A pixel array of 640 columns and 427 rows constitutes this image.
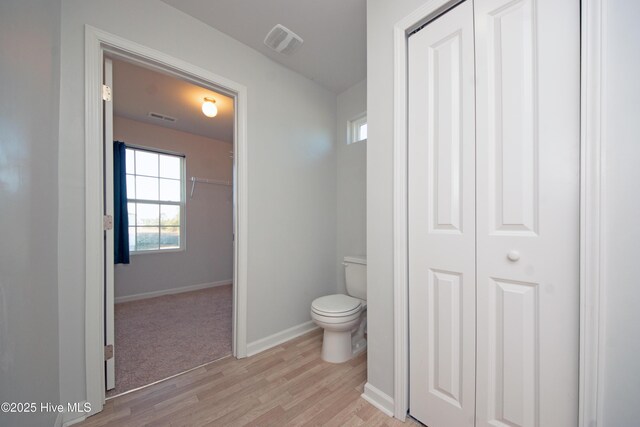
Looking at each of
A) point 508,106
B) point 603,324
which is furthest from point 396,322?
point 508,106

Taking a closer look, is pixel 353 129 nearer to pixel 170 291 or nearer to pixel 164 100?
pixel 164 100

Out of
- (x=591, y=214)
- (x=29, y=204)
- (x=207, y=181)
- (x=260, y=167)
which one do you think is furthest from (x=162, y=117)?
(x=591, y=214)

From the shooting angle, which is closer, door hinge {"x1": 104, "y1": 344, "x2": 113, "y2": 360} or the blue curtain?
door hinge {"x1": 104, "y1": 344, "x2": 113, "y2": 360}

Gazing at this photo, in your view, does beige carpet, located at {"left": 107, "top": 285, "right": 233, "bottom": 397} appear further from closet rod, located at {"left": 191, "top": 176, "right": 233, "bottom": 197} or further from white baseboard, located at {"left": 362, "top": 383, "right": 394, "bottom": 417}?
closet rod, located at {"left": 191, "top": 176, "right": 233, "bottom": 197}

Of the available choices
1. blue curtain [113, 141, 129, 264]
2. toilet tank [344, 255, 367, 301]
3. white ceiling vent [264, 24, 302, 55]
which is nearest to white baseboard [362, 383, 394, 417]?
toilet tank [344, 255, 367, 301]

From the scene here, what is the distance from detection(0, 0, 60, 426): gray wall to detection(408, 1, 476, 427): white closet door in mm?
1612

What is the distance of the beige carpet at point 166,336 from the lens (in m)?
1.77

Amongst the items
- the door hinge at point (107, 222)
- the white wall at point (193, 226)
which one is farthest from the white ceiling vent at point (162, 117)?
the door hinge at point (107, 222)

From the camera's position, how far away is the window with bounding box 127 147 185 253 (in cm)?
358

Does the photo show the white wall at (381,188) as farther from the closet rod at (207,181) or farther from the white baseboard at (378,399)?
the closet rod at (207,181)

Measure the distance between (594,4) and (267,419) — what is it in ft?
7.46

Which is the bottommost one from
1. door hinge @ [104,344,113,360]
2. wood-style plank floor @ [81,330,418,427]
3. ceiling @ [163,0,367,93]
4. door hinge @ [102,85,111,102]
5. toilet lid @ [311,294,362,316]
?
wood-style plank floor @ [81,330,418,427]

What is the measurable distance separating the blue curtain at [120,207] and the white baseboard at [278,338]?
247cm

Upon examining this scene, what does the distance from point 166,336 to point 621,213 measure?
316cm
